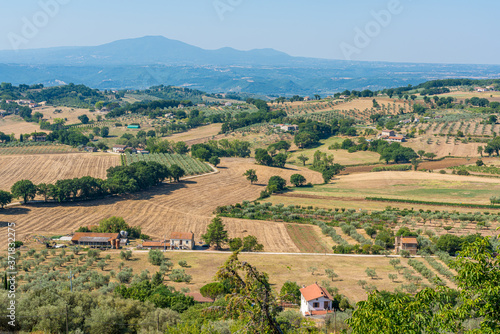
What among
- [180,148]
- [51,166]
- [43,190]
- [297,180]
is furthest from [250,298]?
[180,148]

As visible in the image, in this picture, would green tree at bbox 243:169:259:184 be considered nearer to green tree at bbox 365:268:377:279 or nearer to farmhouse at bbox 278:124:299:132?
green tree at bbox 365:268:377:279

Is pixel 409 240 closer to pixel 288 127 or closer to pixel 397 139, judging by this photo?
pixel 397 139

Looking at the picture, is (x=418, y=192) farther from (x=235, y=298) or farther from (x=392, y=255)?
(x=235, y=298)

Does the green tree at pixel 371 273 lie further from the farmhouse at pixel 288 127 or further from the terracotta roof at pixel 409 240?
the farmhouse at pixel 288 127

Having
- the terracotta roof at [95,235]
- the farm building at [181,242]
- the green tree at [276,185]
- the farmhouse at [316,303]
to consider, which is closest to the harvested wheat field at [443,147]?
the green tree at [276,185]

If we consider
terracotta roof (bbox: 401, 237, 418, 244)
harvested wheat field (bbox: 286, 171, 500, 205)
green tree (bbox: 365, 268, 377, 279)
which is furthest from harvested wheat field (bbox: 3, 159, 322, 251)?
harvested wheat field (bbox: 286, 171, 500, 205)
